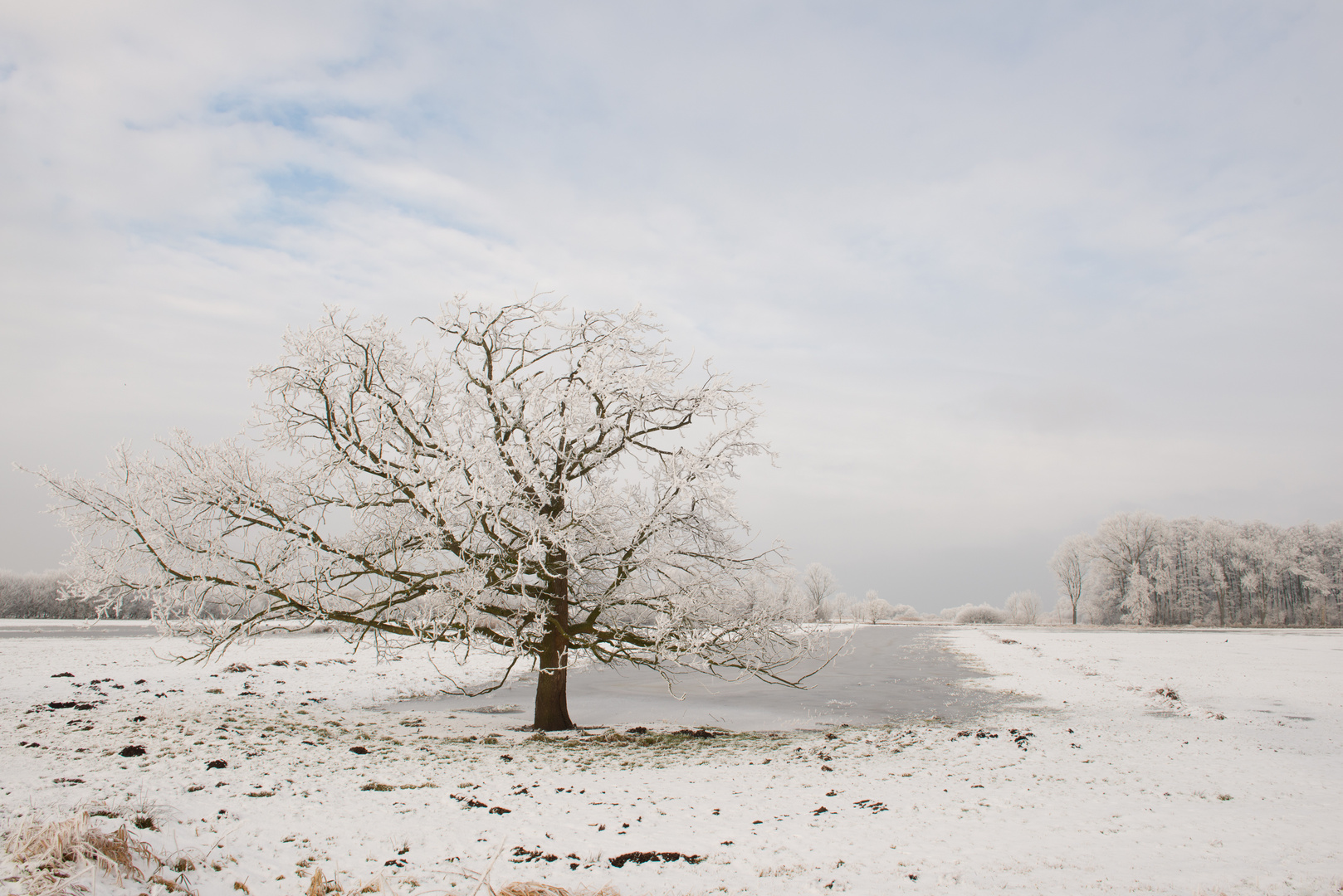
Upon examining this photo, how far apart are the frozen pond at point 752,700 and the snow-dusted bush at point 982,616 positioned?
316 ft

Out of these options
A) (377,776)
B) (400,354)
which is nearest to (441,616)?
(377,776)

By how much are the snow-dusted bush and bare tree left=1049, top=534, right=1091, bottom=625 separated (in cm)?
2067

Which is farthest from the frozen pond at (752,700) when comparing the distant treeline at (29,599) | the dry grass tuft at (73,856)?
the distant treeline at (29,599)

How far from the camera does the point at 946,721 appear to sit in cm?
1372

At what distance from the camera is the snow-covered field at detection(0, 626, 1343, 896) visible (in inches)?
209

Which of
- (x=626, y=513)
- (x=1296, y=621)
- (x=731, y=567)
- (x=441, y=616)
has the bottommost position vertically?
(x=1296, y=621)

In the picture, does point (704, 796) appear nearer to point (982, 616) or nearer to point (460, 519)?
point (460, 519)

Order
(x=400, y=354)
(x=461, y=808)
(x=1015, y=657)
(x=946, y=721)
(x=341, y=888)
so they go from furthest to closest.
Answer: (x=1015, y=657) < (x=946, y=721) < (x=400, y=354) < (x=461, y=808) < (x=341, y=888)

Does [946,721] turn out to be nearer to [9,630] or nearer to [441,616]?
[441,616]

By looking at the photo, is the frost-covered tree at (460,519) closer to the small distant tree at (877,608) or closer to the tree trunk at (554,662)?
the tree trunk at (554,662)

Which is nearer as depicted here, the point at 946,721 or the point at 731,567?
the point at 731,567

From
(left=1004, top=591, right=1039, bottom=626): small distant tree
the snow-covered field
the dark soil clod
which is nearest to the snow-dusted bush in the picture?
(left=1004, top=591, right=1039, bottom=626): small distant tree

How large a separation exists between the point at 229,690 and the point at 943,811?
16797 millimetres

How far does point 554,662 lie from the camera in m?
12.9
